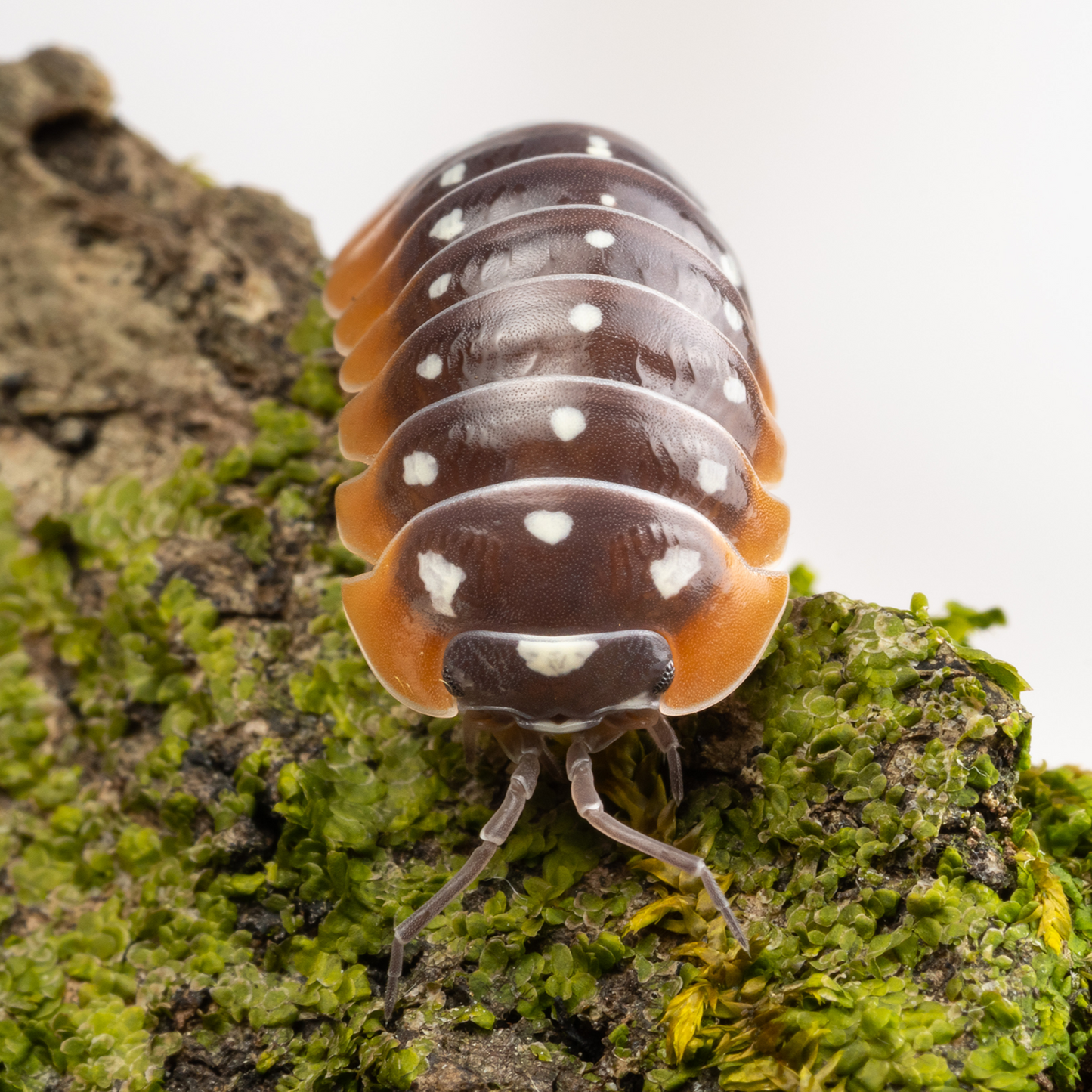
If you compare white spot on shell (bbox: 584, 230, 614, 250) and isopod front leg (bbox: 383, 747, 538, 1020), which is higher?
white spot on shell (bbox: 584, 230, 614, 250)

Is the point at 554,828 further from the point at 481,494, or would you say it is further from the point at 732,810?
the point at 481,494

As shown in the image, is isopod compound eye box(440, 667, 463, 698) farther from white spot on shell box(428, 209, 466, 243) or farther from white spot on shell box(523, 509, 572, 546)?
white spot on shell box(428, 209, 466, 243)

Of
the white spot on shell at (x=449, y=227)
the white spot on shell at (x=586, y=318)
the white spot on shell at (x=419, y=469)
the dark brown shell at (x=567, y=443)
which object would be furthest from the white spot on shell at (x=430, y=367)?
the white spot on shell at (x=449, y=227)

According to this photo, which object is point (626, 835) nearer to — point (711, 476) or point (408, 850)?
point (408, 850)

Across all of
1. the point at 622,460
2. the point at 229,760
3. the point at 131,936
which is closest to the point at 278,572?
the point at 229,760

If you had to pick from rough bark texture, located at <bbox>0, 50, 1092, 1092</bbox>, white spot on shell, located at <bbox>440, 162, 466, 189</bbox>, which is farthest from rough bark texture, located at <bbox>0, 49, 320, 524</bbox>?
white spot on shell, located at <bbox>440, 162, 466, 189</bbox>

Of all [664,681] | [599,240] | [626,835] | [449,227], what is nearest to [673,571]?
[664,681]
